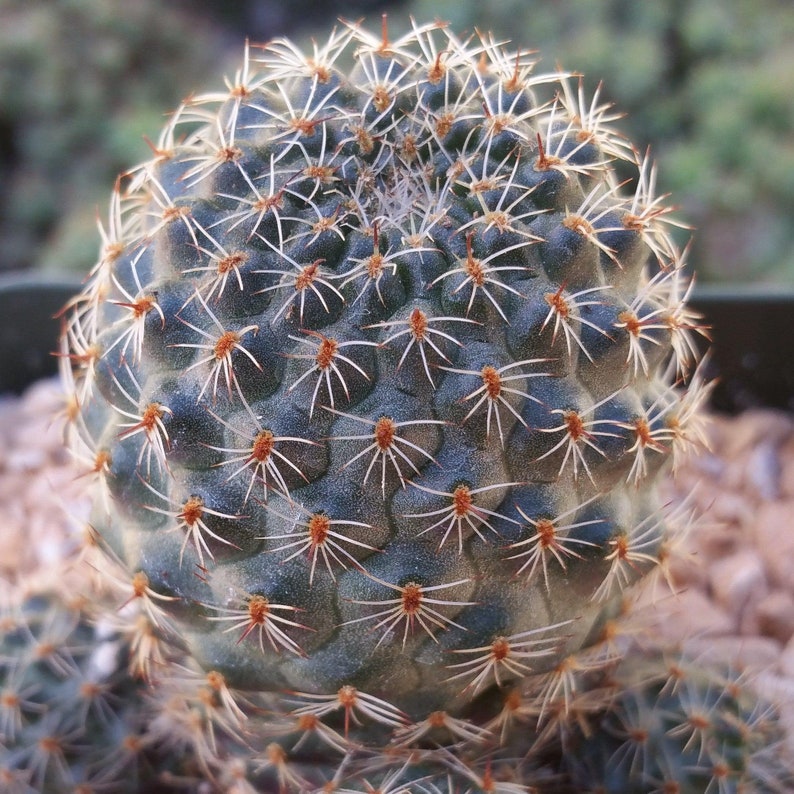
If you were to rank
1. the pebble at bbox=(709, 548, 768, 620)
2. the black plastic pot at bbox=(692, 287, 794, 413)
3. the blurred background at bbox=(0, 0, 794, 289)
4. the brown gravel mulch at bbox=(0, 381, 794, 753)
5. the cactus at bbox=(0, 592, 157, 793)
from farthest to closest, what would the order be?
1. the blurred background at bbox=(0, 0, 794, 289)
2. the black plastic pot at bbox=(692, 287, 794, 413)
3. the pebble at bbox=(709, 548, 768, 620)
4. the brown gravel mulch at bbox=(0, 381, 794, 753)
5. the cactus at bbox=(0, 592, 157, 793)

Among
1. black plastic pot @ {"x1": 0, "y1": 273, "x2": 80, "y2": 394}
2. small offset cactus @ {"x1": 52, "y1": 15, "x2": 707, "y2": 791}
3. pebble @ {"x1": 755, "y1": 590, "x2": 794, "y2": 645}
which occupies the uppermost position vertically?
small offset cactus @ {"x1": 52, "y1": 15, "x2": 707, "y2": 791}

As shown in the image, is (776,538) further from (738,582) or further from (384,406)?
(384,406)

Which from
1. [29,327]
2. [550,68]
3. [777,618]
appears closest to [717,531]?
[777,618]

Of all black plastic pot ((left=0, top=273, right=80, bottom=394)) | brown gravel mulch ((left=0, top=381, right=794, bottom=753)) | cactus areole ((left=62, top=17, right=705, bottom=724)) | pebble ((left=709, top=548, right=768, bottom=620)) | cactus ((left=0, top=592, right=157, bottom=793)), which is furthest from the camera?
black plastic pot ((left=0, top=273, right=80, bottom=394))

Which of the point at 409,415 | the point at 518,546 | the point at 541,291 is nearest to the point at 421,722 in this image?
the point at 518,546

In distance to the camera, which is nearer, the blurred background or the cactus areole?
the cactus areole

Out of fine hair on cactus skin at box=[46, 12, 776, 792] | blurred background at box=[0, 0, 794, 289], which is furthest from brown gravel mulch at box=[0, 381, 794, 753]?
blurred background at box=[0, 0, 794, 289]

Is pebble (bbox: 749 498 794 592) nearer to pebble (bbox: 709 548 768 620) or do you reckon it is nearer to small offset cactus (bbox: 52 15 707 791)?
pebble (bbox: 709 548 768 620)

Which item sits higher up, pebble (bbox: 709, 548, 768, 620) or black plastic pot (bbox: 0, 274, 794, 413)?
black plastic pot (bbox: 0, 274, 794, 413)
